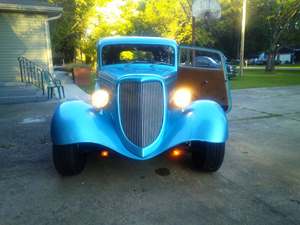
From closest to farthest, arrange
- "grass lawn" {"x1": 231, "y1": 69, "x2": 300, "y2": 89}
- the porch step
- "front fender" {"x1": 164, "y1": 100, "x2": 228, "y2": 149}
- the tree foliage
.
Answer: "front fender" {"x1": 164, "y1": 100, "x2": 228, "y2": 149}
the porch step
"grass lawn" {"x1": 231, "y1": 69, "x2": 300, "y2": 89}
the tree foliage

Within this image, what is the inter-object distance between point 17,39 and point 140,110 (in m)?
9.79

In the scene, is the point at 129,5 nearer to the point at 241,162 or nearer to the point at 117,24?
the point at 117,24

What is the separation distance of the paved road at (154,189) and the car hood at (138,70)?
1.33 m

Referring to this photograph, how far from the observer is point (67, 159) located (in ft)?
11.7

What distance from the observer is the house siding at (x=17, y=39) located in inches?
433

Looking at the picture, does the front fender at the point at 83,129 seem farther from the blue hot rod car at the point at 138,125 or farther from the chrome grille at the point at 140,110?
the chrome grille at the point at 140,110

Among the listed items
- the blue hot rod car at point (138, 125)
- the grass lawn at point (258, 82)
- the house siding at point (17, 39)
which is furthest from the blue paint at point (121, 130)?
the house siding at point (17, 39)

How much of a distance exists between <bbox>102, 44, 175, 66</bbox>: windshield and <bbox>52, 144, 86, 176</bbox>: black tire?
1866mm

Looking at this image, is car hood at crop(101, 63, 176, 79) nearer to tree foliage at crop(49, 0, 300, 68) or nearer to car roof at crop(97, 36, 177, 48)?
car roof at crop(97, 36, 177, 48)

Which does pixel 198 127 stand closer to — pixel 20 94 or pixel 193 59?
pixel 193 59

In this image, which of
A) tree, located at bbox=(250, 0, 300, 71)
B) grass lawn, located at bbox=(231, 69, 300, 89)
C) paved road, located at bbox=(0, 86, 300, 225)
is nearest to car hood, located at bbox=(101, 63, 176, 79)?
paved road, located at bbox=(0, 86, 300, 225)

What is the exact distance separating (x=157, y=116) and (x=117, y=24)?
2443cm

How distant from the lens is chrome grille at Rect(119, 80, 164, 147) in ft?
11.2

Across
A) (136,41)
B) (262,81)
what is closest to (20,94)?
(136,41)
